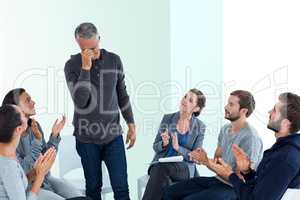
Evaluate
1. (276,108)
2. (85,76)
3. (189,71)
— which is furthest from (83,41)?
(189,71)

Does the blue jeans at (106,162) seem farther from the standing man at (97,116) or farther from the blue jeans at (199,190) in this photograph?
the blue jeans at (199,190)

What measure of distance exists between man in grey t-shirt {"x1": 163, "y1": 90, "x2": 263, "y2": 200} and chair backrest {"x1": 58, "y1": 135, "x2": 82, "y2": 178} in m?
0.81

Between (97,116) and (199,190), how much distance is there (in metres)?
0.85

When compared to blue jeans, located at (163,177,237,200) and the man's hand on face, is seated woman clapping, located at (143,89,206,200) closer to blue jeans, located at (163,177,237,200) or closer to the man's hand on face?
blue jeans, located at (163,177,237,200)

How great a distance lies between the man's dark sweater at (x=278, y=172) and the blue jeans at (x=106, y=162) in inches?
40.3

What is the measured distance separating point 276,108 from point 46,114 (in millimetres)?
2397

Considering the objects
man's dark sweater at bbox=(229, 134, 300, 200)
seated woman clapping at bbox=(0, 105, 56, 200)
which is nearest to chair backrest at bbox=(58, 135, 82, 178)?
seated woman clapping at bbox=(0, 105, 56, 200)

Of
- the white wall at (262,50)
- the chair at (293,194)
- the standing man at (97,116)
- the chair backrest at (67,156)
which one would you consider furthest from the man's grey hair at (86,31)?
the white wall at (262,50)

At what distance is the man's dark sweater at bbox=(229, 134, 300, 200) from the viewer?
6.95 ft

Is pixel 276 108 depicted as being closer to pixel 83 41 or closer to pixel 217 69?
pixel 83 41

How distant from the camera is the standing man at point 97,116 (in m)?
2.99

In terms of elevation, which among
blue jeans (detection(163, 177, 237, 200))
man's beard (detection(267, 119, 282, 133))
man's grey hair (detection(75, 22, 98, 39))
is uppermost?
man's grey hair (detection(75, 22, 98, 39))

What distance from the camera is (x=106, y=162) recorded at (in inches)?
122

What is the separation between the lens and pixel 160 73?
4.62 metres
